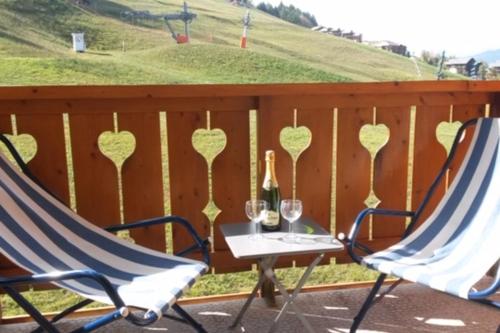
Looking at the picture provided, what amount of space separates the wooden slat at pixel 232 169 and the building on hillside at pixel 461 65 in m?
3.19

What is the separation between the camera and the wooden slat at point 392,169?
7.59ft

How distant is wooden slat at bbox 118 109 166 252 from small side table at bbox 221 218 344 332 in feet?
1.32

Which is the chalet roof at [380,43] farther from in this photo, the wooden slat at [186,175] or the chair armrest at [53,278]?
the chair armrest at [53,278]

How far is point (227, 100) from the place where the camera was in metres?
2.14

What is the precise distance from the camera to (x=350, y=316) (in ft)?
7.12

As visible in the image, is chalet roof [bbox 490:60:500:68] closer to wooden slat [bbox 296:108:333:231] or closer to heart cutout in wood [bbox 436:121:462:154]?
heart cutout in wood [bbox 436:121:462:154]

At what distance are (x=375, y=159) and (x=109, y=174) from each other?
1.31 metres

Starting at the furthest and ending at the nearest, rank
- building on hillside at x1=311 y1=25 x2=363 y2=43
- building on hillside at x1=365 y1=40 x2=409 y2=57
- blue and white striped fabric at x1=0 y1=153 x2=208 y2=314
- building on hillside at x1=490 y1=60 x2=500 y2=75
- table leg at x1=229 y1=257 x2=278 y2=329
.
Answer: building on hillside at x1=311 y1=25 x2=363 y2=43 → building on hillside at x1=365 y1=40 x2=409 y2=57 → building on hillside at x1=490 y1=60 x2=500 y2=75 → table leg at x1=229 y1=257 x2=278 y2=329 → blue and white striped fabric at x1=0 y1=153 x2=208 y2=314

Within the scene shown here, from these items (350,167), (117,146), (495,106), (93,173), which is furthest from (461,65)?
(93,173)

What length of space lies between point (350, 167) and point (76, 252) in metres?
1.34

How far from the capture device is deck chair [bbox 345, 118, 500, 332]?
1.71 meters

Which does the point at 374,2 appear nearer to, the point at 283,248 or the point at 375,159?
the point at 375,159

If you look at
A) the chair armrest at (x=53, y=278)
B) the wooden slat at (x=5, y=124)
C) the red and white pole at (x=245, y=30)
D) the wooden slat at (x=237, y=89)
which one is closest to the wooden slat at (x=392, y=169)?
the wooden slat at (x=237, y=89)

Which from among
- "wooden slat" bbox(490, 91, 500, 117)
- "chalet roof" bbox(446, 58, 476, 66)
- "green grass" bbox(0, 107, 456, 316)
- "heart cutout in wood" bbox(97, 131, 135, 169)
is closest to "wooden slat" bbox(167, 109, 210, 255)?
"green grass" bbox(0, 107, 456, 316)
